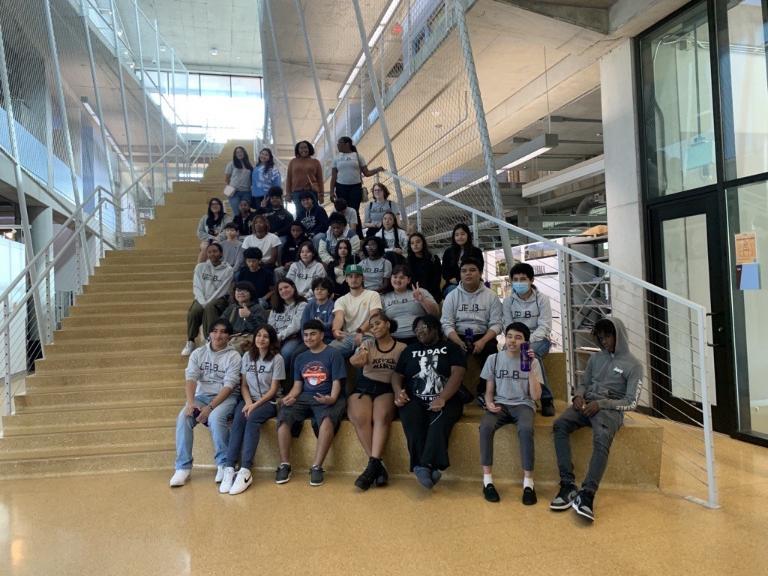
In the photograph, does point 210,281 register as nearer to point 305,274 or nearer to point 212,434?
point 305,274

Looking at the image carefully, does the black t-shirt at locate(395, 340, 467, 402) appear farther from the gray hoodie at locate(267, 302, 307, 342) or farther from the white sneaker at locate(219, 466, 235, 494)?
the white sneaker at locate(219, 466, 235, 494)

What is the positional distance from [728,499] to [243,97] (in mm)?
21150

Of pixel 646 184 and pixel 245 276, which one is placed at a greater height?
→ pixel 646 184

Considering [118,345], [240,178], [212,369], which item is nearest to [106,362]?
[118,345]

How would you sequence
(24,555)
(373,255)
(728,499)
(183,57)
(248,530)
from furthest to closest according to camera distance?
(183,57), (373,255), (728,499), (248,530), (24,555)

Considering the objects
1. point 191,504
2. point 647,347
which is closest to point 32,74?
point 191,504

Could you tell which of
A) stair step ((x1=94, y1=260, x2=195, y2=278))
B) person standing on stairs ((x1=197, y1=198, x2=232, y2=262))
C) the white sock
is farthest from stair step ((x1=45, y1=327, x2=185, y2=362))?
the white sock

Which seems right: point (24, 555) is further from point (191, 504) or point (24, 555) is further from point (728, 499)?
point (728, 499)

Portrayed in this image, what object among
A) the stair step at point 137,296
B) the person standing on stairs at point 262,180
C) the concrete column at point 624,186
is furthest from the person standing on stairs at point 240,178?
the concrete column at point 624,186

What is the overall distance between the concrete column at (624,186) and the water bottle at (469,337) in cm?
242

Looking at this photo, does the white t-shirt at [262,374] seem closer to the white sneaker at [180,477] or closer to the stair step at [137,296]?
the white sneaker at [180,477]

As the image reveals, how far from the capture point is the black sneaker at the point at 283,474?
3.93m

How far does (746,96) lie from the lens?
5.00 metres

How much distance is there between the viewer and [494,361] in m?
3.95
